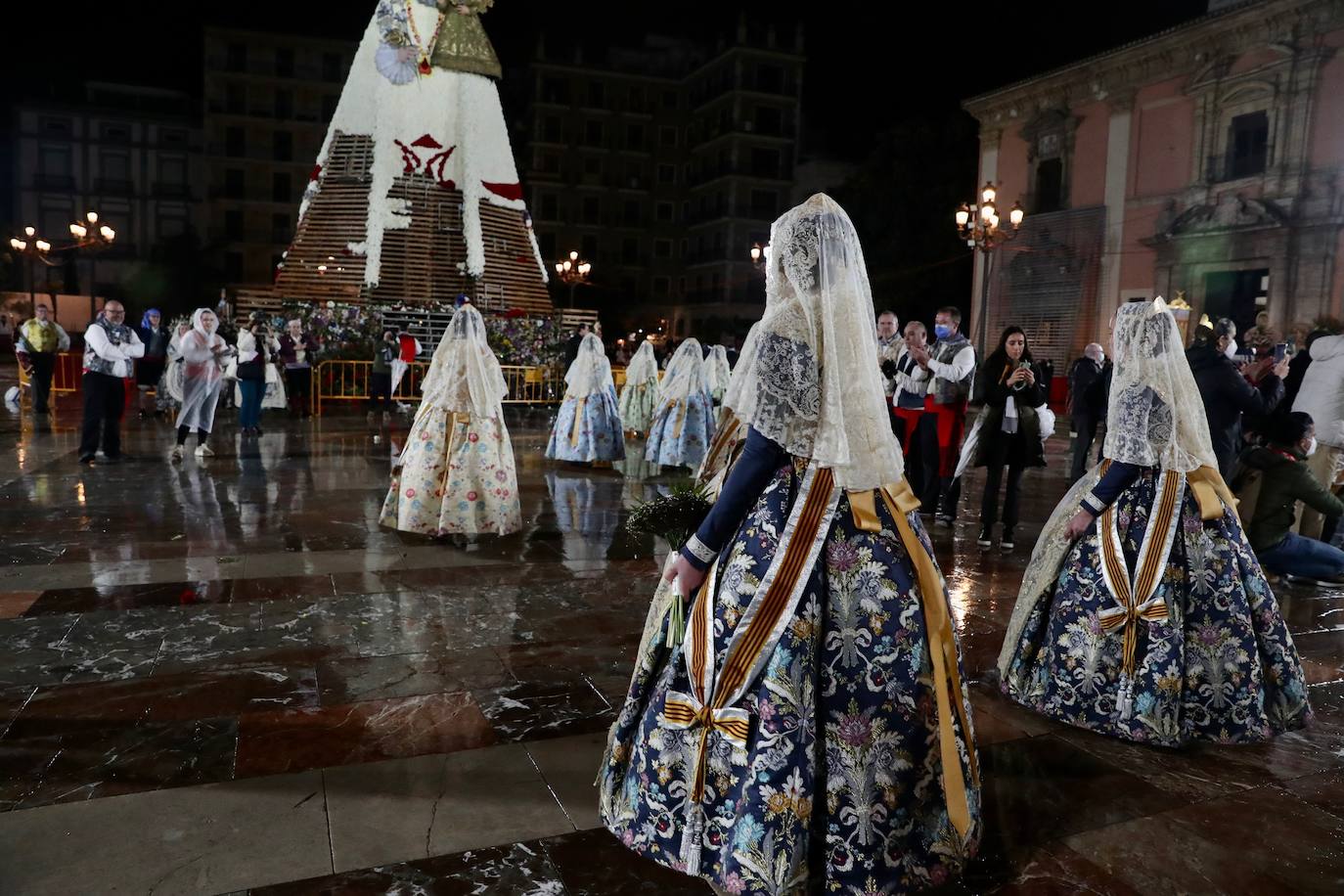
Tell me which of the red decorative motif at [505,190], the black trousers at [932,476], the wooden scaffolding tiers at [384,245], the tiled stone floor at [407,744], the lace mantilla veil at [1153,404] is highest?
the red decorative motif at [505,190]

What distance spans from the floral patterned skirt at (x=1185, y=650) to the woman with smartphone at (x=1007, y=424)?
2.88 meters

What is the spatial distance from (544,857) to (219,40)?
166 ft

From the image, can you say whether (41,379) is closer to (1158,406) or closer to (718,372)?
(718,372)

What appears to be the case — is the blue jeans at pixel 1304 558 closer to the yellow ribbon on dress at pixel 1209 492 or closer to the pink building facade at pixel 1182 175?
the yellow ribbon on dress at pixel 1209 492

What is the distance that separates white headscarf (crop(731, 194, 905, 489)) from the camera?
2275 millimetres

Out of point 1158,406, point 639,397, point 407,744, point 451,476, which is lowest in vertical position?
point 407,744

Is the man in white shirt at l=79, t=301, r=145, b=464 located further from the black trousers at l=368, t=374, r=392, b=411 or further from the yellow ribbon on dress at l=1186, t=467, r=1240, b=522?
the yellow ribbon on dress at l=1186, t=467, r=1240, b=522

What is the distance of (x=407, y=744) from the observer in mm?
3160

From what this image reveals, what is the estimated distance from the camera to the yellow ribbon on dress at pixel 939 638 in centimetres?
225

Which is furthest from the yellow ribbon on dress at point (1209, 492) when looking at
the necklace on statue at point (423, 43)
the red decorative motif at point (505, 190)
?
the necklace on statue at point (423, 43)

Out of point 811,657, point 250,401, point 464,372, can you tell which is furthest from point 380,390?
point 811,657

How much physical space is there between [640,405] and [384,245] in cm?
709

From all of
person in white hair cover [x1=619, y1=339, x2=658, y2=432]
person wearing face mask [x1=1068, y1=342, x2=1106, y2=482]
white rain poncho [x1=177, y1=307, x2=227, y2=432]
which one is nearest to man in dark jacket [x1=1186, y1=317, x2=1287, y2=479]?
person wearing face mask [x1=1068, y1=342, x2=1106, y2=482]

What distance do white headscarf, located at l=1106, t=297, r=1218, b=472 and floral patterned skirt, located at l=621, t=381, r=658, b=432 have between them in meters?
9.40
